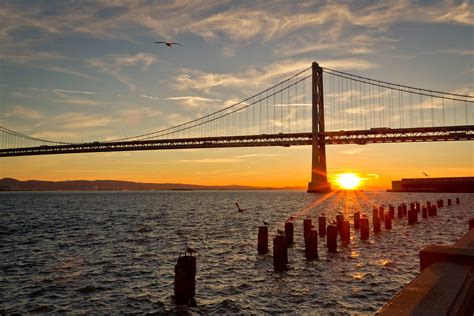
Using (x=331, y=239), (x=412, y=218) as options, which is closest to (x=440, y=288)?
(x=331, y=239)

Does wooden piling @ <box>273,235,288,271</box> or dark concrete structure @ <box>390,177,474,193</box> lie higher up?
dark concrete structure @ <box>390,177,474,193</box>

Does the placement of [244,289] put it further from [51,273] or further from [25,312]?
[51,273]

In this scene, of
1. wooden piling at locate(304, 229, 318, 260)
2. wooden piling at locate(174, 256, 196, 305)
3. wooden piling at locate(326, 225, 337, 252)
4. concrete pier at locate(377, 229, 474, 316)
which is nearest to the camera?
concrete pier at locate(377, 229, 474, 316)

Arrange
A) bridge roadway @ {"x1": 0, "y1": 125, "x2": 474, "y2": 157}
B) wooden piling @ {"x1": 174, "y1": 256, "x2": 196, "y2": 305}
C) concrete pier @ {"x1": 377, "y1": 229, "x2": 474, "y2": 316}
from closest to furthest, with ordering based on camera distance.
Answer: concrete pier @ {"x1": 377, "y1": 229, "x2": 474, "y2": 316}, wooden piling @ {"x1": 174, "y1": 256, "x2": 196, "y2": 305}, bridge roadway @ {"x1": 0, "y1": 125, "x2": 474, "y2": 157}

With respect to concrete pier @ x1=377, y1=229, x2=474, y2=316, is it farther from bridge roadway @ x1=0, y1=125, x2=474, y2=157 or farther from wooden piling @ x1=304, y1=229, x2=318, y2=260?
bridge roadway @ x1=0, y1=125, x2=474, y2=157

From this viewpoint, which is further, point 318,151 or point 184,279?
point 318,151

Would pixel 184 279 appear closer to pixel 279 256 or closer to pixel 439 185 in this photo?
pixel 279 256

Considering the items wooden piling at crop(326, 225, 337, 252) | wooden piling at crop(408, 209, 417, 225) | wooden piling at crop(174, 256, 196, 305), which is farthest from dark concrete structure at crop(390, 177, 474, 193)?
wooden piling at crop(174, 256, 196, 305)

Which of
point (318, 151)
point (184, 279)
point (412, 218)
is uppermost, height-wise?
point (318, 151)

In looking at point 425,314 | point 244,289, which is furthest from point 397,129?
point 425,314

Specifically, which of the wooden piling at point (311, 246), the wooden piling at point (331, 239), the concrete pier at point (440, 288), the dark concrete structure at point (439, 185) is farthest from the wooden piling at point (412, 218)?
the dark concrete structure at point (439, 185)

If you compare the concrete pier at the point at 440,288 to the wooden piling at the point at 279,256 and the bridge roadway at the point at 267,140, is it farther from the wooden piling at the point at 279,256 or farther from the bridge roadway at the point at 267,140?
the bridge roadway at the point at 267,140

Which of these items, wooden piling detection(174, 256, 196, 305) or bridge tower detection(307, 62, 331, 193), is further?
bridge tower detection(307, 62, 331, 193)

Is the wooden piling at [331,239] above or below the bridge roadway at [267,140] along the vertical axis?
below
